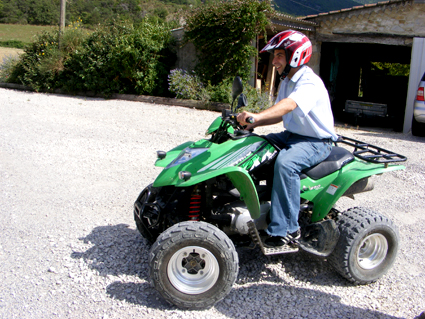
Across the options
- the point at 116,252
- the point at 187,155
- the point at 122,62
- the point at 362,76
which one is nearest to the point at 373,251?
the point at 187,155

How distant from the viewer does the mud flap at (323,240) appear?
3617mm

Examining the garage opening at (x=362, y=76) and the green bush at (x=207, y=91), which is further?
the garage opening at (x=362, y=76)

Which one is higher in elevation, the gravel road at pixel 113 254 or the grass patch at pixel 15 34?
the grass patch at pixel 15 34

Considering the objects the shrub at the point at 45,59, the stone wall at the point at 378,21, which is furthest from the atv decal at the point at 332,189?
the shrub at the point at 45,59

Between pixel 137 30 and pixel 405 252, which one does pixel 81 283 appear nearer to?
pixel 405 252

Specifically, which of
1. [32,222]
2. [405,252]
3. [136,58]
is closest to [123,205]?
[32,222]

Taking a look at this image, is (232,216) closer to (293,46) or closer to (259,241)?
(259,241)

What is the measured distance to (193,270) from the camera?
3.32 m

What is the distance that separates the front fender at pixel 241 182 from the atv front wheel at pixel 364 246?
91 cm

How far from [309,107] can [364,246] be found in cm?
152

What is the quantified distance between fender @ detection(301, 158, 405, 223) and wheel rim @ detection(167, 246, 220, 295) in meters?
1.03

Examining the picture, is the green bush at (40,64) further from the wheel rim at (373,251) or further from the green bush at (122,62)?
the wheel rim at (373,251)

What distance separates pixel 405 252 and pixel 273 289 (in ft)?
5.47

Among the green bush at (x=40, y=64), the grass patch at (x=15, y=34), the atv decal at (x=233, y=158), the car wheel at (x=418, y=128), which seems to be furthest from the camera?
the grass patch at (x=15, y=34)
